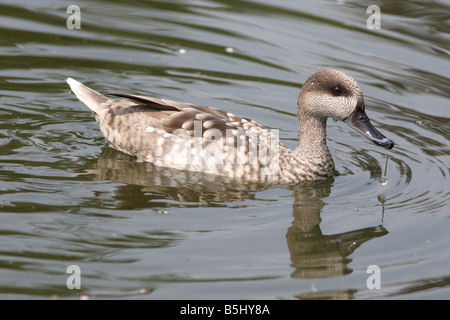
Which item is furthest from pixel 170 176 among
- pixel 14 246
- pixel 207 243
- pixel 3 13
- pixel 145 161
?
pixel 3 13

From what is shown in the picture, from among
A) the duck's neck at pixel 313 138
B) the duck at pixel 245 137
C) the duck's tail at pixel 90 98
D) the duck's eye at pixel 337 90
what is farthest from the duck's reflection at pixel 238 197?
the duck's eye at pixel 337 90

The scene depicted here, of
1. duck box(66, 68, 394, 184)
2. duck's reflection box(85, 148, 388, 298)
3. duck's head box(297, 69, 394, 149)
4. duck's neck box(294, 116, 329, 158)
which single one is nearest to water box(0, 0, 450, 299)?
duck's reflection box(85, 148, 388, 298)

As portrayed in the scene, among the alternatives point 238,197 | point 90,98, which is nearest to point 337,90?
point 238,197

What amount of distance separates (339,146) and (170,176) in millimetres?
2451

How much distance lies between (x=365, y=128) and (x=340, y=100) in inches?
17.2

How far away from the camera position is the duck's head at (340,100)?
351 inches

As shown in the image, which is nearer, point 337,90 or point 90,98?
point 337,90

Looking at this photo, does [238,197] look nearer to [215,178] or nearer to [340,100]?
[215,178]

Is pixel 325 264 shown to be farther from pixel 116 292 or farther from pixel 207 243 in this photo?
pixel 116 292

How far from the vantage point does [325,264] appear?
7375mm

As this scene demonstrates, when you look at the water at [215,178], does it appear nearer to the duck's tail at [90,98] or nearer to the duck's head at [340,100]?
the duck's tail at [90,98]

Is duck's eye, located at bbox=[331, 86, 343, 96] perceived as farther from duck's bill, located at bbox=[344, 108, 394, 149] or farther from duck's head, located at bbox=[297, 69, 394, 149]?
duck's bill, located at bbox=[344, 108, 394, 149]

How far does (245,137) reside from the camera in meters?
9.30

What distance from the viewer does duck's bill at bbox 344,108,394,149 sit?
896 cm
